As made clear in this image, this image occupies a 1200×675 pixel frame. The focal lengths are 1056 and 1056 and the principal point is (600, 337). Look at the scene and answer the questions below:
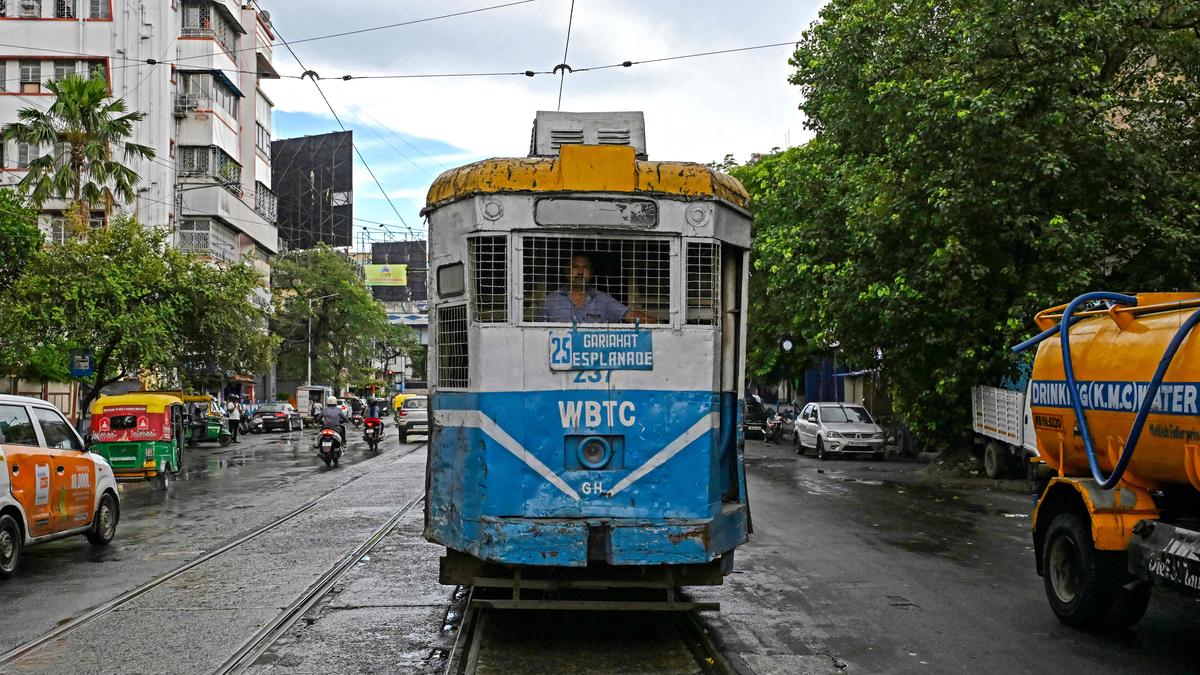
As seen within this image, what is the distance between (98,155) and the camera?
2897 centimetres

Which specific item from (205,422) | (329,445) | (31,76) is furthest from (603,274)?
(31,76)

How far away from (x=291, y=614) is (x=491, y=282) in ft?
10.1

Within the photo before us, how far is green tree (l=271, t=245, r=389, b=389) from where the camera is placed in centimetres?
6569

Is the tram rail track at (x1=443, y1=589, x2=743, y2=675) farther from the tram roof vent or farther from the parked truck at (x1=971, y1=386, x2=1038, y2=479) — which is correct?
the parked truck at (x1=971, y1=386, x2=1038, y2=479)

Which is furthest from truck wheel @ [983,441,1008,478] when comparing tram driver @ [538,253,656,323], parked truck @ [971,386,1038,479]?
tram driver @ [538,253,656,323]

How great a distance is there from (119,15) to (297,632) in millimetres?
40192

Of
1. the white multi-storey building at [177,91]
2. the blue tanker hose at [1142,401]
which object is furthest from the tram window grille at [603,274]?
the white multi-storey building at [177,91]

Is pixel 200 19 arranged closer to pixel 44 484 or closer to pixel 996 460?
pixel 996 460

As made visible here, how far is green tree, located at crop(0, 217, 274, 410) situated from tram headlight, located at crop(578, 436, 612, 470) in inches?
825

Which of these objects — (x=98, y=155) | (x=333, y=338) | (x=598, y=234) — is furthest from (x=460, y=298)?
(x=333, y=338)

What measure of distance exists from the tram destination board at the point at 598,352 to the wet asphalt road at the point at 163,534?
319 cm

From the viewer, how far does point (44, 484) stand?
10.6 meters

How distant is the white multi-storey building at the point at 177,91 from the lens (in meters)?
40.8

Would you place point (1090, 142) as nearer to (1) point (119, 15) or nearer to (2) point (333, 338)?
(1) point (119, 15)
